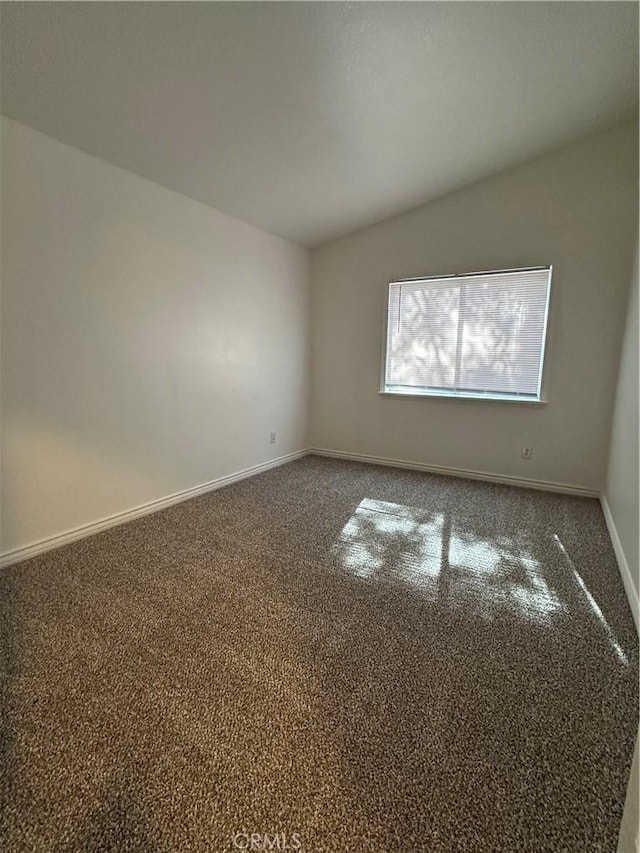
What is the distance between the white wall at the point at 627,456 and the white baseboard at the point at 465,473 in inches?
13.0

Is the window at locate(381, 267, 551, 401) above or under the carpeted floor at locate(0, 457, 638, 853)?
above

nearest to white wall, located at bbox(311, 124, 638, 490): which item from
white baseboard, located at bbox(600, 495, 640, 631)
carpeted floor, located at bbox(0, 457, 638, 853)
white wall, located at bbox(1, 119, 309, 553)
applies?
white baseboard, located at bbox(600, 495, 640, 631)

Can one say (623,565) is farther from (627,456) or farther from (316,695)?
(316,695)

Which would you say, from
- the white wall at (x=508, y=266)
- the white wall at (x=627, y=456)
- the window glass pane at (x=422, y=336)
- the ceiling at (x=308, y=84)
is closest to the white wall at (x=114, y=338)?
the ceiling at (x=308, y=84)

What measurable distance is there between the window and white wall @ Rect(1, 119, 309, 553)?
4.54ft

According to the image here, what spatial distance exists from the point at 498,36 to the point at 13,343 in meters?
2.95

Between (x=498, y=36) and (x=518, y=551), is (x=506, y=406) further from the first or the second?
(x=498, y=36)

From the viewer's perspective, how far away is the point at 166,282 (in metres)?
2.75

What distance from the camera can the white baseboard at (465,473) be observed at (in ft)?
10.7

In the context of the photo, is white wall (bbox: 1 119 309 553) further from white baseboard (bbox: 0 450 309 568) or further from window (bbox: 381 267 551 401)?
window (bbox: 381 267 551 401)

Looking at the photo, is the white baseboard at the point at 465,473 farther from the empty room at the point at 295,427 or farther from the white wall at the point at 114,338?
the white wall at the point at 114,338

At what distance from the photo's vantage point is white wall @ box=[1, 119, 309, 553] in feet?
6.68

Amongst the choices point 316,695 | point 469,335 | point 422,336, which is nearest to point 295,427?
point 422,336

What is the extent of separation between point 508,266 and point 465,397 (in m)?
1.19
